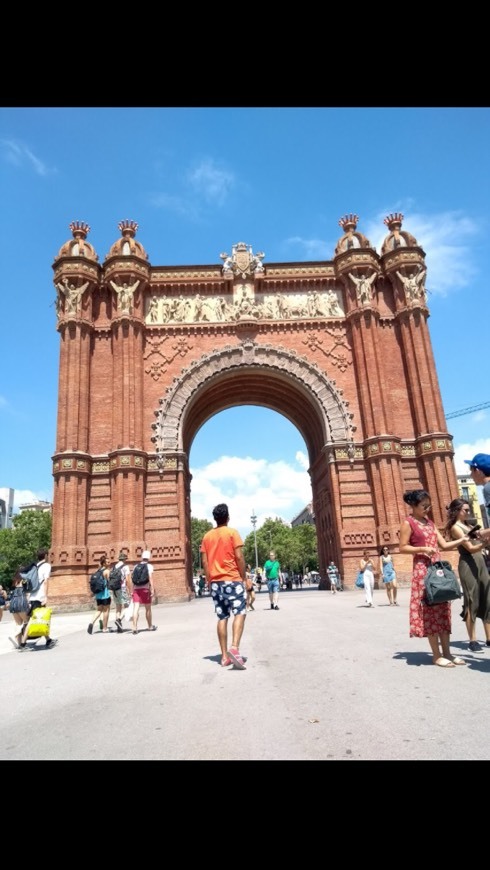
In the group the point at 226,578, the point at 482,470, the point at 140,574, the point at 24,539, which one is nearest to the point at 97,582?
the point at 140,574

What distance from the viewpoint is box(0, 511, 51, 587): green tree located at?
194ft

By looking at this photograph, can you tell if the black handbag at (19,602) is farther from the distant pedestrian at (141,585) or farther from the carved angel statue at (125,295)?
the carved angel statue at (125,295)

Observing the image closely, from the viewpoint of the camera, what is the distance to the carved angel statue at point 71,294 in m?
25.0

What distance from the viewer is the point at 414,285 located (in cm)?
2634

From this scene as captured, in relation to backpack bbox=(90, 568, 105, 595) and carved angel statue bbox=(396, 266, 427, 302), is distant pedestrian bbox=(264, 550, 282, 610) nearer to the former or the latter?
backpack bbox=(90, 568, 105, 595)

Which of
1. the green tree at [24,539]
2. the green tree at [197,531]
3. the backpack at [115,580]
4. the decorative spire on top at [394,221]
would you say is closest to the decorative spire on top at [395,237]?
the decorative spire on top at [394,221]

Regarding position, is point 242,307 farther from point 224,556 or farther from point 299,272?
point 224,556

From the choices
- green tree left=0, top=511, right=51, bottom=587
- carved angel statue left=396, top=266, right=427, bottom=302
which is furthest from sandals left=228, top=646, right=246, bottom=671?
green tree left=0, top=511, right=51, bottom=587
